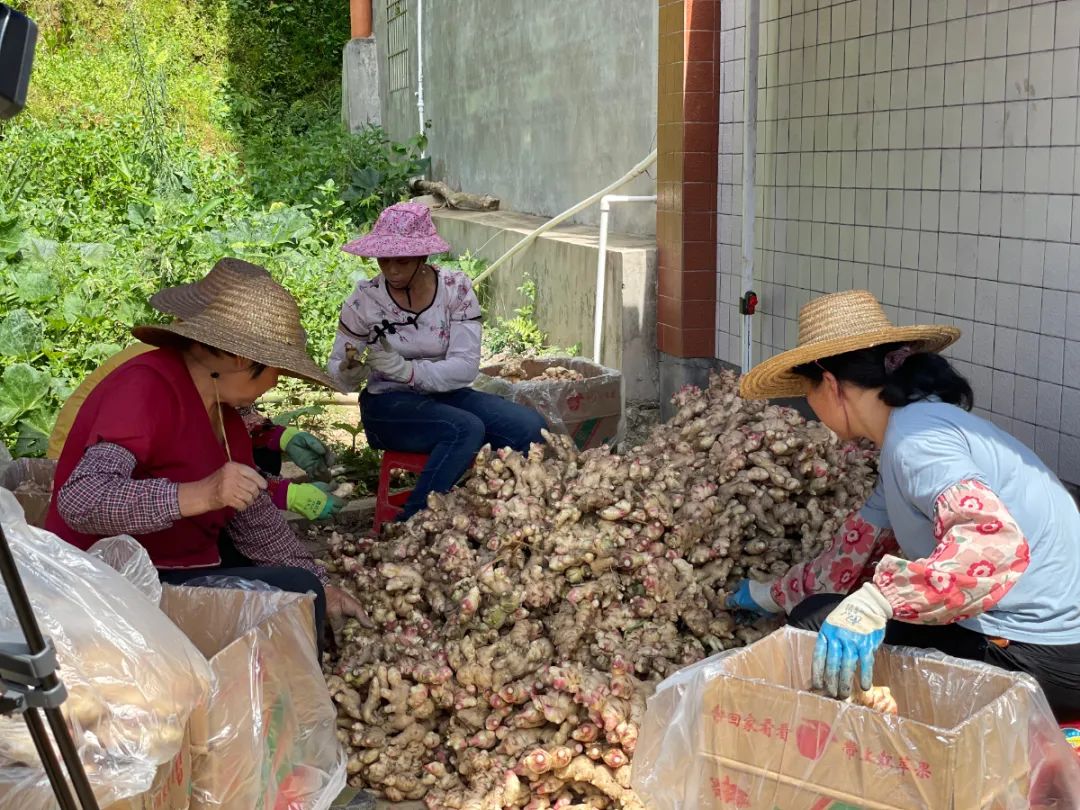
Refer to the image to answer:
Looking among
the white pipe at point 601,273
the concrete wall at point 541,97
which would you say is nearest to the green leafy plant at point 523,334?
the concrete wall at point 541,97

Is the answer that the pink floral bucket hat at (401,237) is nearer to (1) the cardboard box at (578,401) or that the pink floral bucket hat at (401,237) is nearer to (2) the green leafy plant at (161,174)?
(1) the cardboard box at (578,401)

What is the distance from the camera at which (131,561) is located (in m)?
2.67

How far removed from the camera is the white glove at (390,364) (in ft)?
15.9

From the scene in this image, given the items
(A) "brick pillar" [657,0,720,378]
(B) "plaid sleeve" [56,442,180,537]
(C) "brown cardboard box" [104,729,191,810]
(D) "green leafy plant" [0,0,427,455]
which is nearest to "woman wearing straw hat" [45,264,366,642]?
(B) "plaid sleeve" [56,442,180,537]

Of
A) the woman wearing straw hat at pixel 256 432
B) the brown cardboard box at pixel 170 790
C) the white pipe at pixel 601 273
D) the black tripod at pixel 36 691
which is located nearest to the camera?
the black tripod at pixel 36 691

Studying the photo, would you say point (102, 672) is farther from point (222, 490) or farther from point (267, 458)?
point (267, 458)

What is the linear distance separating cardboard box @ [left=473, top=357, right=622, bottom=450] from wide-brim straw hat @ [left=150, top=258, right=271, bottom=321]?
2.23 metres

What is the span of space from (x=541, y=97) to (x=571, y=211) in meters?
2.62

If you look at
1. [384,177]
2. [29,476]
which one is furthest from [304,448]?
[384,177]

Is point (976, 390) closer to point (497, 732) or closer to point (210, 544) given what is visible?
point (497, 732)

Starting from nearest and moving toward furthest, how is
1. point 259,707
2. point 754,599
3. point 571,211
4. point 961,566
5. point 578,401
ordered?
point 961,566 < point 259,707 < point 754,599 < point 578,401 < point 571,211

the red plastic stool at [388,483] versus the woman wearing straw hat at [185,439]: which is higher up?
the woman wearing straw hat at [185,439]

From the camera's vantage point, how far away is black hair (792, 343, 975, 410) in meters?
2.75

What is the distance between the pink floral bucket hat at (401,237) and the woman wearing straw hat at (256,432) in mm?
787
